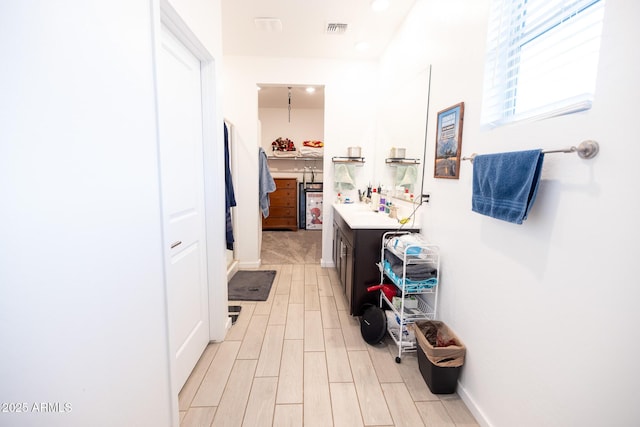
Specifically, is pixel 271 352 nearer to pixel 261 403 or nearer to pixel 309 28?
pixel 261 403

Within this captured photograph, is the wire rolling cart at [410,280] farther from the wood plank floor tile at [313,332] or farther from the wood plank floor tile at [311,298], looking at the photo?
the wood plank floor tile at [311,298]

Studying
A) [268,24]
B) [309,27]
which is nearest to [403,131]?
[309,27]

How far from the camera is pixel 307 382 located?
1.68 meters

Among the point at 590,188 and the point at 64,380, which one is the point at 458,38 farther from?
the point at 64,380

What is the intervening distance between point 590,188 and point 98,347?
5.44ft

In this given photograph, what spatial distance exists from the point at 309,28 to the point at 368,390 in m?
3.25

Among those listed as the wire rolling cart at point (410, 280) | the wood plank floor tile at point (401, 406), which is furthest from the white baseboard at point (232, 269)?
the wood plank floor tile at point (401, 406)

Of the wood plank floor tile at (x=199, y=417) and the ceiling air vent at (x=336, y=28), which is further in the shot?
the ceiling air vent at (x=336, y=28)

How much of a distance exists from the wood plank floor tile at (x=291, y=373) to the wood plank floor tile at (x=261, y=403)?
0.04m

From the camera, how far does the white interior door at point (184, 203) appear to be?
1.46 meters

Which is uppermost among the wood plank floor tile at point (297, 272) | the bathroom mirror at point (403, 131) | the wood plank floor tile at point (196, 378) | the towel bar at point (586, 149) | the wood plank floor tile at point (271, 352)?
the bathroom mirror at point (403, 131)

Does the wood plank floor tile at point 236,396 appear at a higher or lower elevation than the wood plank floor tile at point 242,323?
higher

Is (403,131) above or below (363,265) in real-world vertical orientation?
above

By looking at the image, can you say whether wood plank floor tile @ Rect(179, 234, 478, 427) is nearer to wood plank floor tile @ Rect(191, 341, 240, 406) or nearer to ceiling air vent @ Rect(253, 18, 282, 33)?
wood plank floor tile @ Rect(191, 341, 240, 406)
